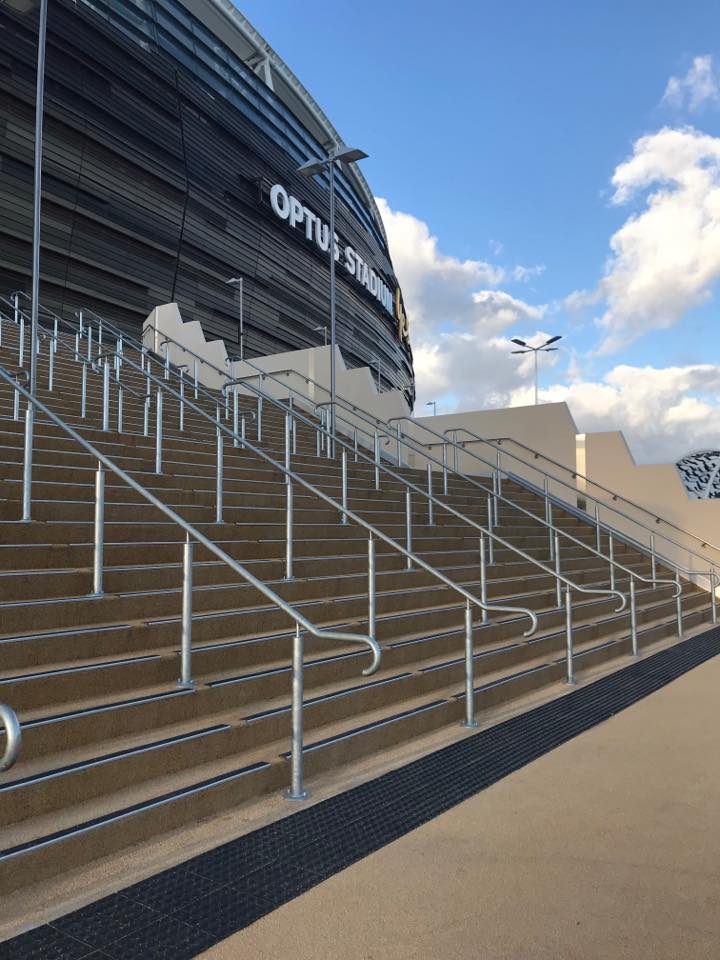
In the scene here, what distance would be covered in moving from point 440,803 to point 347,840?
1.81ft

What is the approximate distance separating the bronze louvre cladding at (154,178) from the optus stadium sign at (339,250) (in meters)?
0.37

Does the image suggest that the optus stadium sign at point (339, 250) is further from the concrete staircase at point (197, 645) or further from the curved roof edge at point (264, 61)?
the concrete staircase at point (197, 645)

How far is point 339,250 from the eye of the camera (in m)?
29.6

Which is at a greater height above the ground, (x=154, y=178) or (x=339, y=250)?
(x=339, y=250)

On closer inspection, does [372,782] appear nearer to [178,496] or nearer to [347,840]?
[347,840]

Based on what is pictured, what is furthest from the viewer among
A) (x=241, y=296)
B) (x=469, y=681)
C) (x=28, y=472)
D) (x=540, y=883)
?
(x=241, y=296)

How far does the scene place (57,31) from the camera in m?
17.9

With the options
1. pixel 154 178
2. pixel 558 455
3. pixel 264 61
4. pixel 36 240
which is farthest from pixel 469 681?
pixel 264 61

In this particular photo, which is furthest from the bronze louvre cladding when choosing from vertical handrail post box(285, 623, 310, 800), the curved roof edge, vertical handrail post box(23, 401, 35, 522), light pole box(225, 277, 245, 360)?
vertical handrail post box(285, 623, 310, 800)

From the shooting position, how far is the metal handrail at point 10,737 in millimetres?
1720

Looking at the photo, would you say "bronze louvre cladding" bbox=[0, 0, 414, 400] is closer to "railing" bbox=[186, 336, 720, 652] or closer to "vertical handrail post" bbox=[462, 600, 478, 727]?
"railing" bbox=[186, 336, 720, 652]

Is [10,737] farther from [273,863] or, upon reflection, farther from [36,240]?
[36,240]

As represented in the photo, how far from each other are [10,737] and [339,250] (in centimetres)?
2983

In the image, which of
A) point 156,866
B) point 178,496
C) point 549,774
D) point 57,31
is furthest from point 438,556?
point 57,31
